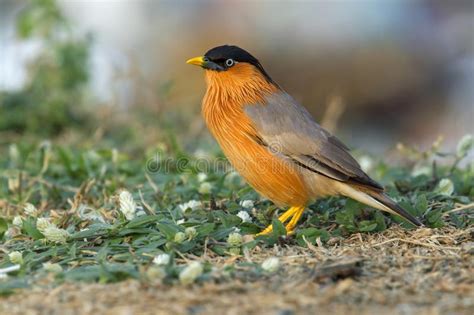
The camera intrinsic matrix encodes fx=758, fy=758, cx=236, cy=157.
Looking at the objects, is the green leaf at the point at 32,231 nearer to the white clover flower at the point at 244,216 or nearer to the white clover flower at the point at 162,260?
the white clover flower at the point at 162,260

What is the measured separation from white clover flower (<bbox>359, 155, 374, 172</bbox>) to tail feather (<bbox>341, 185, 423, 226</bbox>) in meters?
1.82

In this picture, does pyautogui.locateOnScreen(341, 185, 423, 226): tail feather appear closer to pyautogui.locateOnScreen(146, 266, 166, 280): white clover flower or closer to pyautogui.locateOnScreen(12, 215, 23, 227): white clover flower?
pyautogui.locateOnScreen(146, 266, 166, 280): white clover flower

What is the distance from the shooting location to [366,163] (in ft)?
25.2

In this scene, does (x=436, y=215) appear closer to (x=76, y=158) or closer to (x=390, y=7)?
(x=76, y=158)

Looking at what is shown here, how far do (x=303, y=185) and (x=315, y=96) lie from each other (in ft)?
31.0

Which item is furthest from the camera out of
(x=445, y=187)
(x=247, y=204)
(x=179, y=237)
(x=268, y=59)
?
(x=268, y=59)

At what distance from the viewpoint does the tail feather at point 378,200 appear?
215 inches

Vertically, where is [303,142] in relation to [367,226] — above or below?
above

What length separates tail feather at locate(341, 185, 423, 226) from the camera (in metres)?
5.47

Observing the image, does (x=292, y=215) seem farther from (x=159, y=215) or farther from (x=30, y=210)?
(x=30, y=210)

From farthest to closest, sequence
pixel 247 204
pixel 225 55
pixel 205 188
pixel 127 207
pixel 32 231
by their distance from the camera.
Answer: pixel 225 55, pixel 205 188, pixel 247 204, pixel 127 207, pixel 32 231

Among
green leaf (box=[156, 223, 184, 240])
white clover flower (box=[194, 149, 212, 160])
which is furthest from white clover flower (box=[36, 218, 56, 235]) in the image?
white clover flower (box=[194, 149, 212, 160])

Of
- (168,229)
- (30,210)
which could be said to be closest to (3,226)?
(30,210)

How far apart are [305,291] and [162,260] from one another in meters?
0.91
